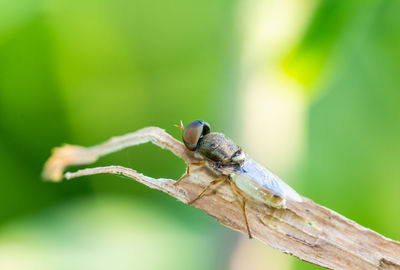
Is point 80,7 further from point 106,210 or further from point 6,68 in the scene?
point 106,210

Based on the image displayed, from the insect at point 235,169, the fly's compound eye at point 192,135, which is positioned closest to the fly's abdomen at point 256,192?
the insect at point 235,169

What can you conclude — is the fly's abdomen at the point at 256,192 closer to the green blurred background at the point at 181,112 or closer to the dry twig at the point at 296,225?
the dry twig at the point at 296,225

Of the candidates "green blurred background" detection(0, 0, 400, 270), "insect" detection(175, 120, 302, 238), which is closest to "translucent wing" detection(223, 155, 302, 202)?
"insect" detection(175, 120, 302, 238)

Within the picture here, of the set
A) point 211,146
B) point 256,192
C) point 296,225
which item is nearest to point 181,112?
point 211,146

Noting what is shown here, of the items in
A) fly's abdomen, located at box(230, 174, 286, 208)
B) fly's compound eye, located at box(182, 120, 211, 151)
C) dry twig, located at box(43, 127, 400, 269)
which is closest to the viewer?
dry twig, located at box(43, 127, 400, 269)

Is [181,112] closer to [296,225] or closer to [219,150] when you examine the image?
[219,150]

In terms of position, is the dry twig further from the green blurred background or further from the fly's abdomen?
the green blurred background
